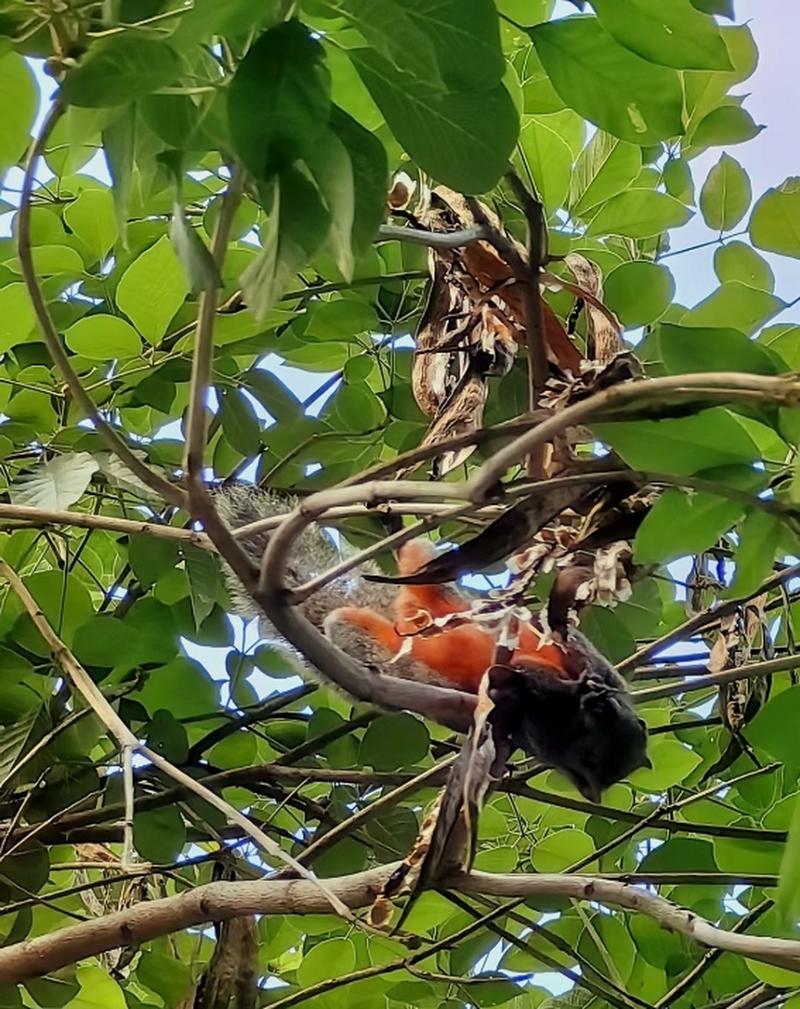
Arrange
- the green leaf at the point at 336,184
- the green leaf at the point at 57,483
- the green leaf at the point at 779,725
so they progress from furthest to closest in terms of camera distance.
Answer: the green leaf at the point at 57,483 < the green leaf at the point at 779,725 < the green leaf at the point at 336,184

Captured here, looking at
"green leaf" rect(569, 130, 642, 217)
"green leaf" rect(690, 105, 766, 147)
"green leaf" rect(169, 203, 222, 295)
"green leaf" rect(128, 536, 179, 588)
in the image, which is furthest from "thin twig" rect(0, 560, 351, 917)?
"green leaf" rect(690, 105, 766, 147)

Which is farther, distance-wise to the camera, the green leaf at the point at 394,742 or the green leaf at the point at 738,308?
the green leaf at the point at 394,742

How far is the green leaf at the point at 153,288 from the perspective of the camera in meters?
0.80

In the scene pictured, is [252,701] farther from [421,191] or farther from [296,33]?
[296,33]

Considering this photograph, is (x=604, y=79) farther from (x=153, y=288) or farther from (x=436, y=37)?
(x=153, y=288)

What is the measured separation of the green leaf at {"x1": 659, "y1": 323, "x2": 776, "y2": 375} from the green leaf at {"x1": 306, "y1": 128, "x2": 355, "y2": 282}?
0.19 meters

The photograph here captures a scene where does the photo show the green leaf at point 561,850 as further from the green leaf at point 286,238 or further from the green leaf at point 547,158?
the green leaf at point 286,238

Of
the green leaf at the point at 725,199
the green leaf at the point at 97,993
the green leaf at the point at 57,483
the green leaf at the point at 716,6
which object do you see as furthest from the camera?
the green leaf at the point at 725,199

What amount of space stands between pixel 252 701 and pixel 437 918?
300 mm

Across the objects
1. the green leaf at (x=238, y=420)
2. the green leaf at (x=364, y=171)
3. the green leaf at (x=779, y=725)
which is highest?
the green leaf at (x=364, y=171)

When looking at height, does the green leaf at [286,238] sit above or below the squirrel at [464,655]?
above

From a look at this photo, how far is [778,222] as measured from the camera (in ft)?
2.64

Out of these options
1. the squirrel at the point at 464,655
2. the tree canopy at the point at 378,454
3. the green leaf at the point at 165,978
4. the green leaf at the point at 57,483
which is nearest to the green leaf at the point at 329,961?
the tree canopy at the point at 378,454

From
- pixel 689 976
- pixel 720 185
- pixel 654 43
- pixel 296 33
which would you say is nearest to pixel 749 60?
pixel 720 185
